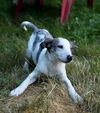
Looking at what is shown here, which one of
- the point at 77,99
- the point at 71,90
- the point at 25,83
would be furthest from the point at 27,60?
the point at 77,99

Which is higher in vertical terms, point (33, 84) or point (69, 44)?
point (69, 44)

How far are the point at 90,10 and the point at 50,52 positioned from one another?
362 cm

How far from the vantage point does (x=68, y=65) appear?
17.8 ft

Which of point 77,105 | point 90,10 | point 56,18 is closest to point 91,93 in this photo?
point 77,105

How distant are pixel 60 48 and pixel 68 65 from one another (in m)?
0.67

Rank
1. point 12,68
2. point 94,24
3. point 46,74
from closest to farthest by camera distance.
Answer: point 46,74 → point 12,68 → point 94,24

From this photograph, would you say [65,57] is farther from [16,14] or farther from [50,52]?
[16,14]

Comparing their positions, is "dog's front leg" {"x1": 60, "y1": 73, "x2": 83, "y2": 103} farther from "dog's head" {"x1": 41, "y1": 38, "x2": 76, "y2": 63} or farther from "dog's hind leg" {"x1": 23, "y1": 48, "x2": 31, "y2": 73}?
"dog's hind leg" {"x1": 23, "y1": 48, "x2": 31, "y2": 73}

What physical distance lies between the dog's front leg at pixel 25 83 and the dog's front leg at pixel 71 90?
31cm

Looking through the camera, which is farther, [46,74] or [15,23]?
[15,23]

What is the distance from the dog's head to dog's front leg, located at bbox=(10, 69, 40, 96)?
13.5 inches

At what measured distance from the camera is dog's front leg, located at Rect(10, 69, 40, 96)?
4832 mm

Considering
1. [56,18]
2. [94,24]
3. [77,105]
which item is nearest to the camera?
[77,105]

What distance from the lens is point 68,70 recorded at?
210 inches
